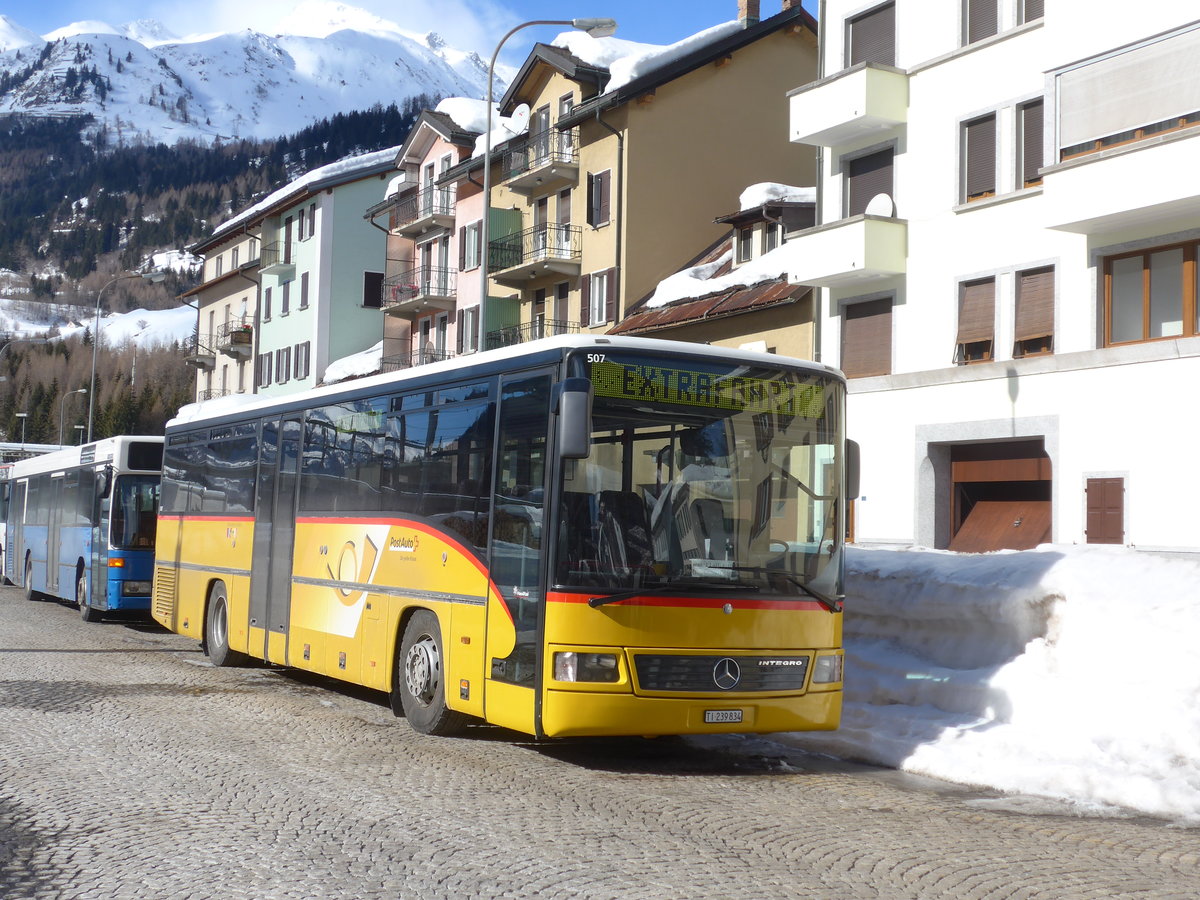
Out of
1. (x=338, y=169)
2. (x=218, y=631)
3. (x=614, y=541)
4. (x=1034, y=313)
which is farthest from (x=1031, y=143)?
(x=338, y=169)

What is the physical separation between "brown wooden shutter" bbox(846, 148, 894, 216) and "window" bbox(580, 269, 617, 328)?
38.4 feet

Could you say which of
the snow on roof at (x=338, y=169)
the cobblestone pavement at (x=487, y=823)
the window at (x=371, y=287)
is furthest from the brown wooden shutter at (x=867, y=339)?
the window at (x=371, y=287)

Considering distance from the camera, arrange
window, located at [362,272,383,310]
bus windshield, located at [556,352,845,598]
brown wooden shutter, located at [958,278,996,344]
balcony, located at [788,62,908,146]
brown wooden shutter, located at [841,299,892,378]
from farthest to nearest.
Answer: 1. window, located at [362,272,383,310]
2. brown wooden shutter, located at [841,299,892,378]
3. balcony, located at [788,62,908,146]
4. brown wooden shutter, located at [958,278,996,344]
5. bus windshield, located at [556,352,845,598]

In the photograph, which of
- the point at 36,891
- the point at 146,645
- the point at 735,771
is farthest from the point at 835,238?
the point at 36,891

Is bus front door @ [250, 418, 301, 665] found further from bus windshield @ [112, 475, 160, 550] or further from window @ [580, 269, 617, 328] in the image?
window @ [580, 269, 617, 328]

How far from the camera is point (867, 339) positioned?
1153 inches

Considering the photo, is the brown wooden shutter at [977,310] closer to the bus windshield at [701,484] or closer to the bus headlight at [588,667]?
the bus windshield at [701,484]

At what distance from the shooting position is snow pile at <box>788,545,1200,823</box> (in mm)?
9805

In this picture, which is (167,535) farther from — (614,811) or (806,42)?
(806,42)

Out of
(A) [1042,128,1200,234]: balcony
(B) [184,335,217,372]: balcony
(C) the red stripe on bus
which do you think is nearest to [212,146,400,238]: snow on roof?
(B) [184,335,217,372]: balcony

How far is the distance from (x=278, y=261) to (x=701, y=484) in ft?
197

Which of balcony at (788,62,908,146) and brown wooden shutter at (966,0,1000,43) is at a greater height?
brown wooden shutter at (966,0,1000,43)

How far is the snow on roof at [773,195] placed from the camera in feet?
114

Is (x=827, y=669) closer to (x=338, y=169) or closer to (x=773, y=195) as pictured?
(x=773, y=195)
